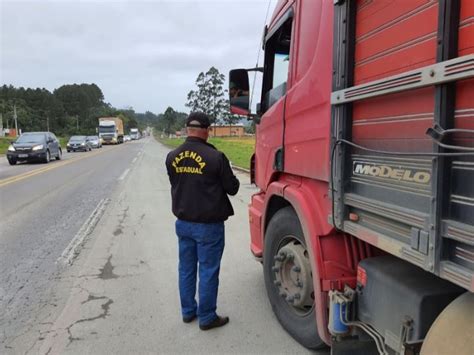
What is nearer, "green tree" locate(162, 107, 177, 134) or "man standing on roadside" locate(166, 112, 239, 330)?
"man standing on roadside" locate(166, 112, 239, 330)

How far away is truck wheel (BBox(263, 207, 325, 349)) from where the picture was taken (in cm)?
328

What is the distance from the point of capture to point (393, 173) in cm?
212

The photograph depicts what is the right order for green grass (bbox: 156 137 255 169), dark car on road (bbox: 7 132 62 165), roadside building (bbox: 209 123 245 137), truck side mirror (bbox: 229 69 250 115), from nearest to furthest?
truck side mirror (bbox: 229 69 250 115) → green grass (bbox: 156 137 255 169) → dark car on road (bbox: 7 132 62 165) → roadside building (bbox: 209 123 245 137)

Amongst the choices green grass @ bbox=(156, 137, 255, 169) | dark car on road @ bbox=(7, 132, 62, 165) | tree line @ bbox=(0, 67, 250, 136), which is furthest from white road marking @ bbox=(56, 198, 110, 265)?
tree line @ bbox=(0, 67, 250, 136)

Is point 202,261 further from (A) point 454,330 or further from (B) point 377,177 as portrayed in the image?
(A) point 454,330

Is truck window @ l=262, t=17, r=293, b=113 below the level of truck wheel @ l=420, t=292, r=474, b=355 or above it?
above

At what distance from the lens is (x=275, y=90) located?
4047mm

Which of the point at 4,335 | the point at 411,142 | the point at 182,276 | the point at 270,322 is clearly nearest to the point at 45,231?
the point at 4,335

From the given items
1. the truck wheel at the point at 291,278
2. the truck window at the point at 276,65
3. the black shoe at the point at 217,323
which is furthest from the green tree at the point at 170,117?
the truck wheel at the point at 291,278

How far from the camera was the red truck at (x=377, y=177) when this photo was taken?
1734 mm

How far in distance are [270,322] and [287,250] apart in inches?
33.4

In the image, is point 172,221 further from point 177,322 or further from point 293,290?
point 293,290

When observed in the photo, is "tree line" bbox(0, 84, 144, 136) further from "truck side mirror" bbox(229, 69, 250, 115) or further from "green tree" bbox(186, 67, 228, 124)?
"truck side mirror" bbox(229, 69, 250, 115)

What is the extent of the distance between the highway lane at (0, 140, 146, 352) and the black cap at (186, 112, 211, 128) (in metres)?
2.21
